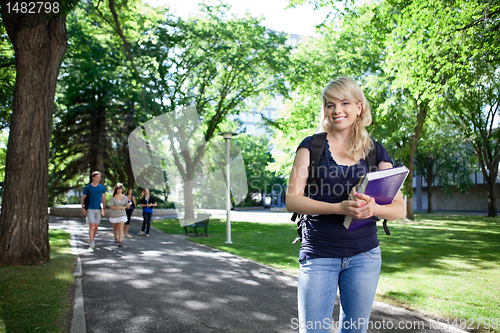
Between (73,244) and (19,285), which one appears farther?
(73,244)

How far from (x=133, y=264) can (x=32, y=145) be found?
3.38 meters

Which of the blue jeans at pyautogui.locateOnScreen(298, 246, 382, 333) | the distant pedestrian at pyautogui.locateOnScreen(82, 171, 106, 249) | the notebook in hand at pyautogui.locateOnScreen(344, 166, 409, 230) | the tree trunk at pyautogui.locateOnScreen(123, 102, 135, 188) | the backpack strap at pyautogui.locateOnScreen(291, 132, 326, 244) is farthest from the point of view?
the tree trunk at pyautogui.locateOnScreen(123, 102, 135, 188)

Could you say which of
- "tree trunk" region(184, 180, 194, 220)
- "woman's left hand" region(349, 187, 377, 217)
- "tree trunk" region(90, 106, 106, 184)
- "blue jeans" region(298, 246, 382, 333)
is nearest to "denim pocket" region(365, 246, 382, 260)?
"blue jeans" region(298, 246, 382, 333)

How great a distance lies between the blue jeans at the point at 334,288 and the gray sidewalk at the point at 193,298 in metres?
2.71

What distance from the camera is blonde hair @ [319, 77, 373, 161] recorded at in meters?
2.15

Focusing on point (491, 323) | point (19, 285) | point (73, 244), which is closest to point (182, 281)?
point (19, 285)

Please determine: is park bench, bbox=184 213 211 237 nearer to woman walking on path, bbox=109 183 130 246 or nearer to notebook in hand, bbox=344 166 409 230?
woman walking on path, bbox=109 183 130 246

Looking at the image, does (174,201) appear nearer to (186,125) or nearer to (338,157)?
(186,125)

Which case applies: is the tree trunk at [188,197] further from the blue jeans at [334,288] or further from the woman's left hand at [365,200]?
the woman's left hand at [365,200]

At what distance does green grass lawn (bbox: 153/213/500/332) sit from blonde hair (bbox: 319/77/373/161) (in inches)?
152

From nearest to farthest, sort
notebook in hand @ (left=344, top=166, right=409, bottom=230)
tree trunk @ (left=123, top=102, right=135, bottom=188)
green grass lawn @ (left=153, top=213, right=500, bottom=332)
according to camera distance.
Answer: notebook in hand @ (left=344, top=166, right=409, bottom=230)
green grass lawn @ (left=153, top=213, right=500, bottom=332)
tree trunk @ (left=123, top=102, right=135, bottom=188)

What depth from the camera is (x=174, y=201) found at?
12.2m

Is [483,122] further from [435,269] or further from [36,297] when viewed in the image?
[36,297]

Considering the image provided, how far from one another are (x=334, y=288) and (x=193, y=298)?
4.21 m
